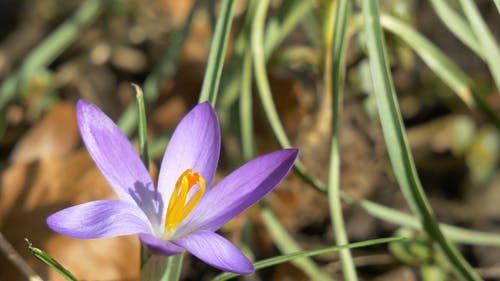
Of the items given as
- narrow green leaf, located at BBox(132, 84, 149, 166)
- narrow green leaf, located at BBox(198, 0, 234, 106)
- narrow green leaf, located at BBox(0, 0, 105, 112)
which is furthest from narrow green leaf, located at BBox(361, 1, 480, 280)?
narrow green leaf, located at BBox(0, 0, 105, 112)

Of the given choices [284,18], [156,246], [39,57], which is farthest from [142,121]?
[39,57]

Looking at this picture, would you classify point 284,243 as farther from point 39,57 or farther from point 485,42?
point 39,57

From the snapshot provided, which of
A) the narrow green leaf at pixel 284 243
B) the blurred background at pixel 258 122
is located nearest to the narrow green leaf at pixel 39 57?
the blurred background at pixel 258 122

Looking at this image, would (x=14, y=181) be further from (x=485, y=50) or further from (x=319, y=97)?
(x=485, y=50)

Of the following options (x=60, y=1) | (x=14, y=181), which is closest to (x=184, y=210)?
(x=14, y=181)

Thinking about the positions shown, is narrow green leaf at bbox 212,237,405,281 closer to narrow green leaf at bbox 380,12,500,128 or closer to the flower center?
the flower center

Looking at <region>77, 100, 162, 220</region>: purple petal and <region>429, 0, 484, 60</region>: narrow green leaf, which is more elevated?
<region>429, 0, 484, 60</region>: narrow green leaf

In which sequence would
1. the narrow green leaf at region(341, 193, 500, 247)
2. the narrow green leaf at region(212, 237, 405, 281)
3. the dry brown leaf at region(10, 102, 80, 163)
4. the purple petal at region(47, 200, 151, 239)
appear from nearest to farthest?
the purple petal at region(47, 200, 151, 239) < the narrow green leaf at region(212, 237, 405, 281) < the narrow green leaf at region(341, 193, 500, 247) < the dry brown leaf at region(10, 102, 80, 163)

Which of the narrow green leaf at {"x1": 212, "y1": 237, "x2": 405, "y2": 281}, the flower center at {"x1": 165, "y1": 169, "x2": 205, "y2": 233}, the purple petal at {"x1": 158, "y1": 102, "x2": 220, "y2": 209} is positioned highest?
the purple petal at {"x1": 158, "y1": 102, "x2": 220, "y2": 209}

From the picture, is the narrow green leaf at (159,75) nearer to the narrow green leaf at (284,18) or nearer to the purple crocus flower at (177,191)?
the narrow green leaf at (284,18)
